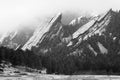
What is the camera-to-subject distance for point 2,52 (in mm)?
198125

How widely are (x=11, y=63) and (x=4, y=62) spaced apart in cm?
704

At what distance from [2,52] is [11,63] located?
1058cm

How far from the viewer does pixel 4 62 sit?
632ft

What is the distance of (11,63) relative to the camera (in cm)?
19838

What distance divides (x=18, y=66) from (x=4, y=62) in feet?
35.9

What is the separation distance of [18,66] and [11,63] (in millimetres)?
5946

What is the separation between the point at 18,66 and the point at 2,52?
627 inches
